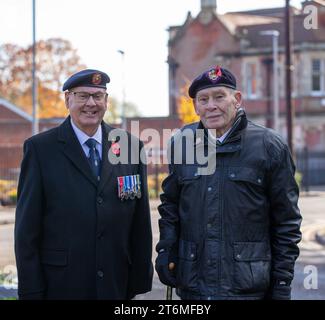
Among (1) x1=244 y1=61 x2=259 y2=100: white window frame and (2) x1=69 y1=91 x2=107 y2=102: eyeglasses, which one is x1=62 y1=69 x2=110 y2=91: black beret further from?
(1) x1=244 y1=61 x2=259 y2=100: white window frame

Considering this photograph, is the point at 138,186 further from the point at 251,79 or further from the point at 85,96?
the point at 251,79

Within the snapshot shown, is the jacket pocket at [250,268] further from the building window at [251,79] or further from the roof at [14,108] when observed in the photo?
the building window at [251,79]

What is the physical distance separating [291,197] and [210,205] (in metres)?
0.44

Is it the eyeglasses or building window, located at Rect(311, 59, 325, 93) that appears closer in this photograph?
the eyeglasses

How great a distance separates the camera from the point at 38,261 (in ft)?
12.5

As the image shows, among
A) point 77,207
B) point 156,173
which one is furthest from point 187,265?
point 156,173

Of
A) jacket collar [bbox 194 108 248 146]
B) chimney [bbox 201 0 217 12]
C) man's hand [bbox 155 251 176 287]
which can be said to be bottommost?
man's hand [bbox 155 251 176 287]

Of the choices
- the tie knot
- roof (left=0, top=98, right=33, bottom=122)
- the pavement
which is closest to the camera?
the tie knot

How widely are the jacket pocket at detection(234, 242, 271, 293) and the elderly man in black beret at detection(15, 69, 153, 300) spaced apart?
799 millimetres

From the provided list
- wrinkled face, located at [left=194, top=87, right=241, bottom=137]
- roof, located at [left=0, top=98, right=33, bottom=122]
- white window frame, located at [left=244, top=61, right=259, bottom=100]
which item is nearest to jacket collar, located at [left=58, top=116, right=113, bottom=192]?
wrinkled face, located at [left=194, top=87, right=241, bottom=137]

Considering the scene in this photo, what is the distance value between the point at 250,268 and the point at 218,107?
0.89 meters

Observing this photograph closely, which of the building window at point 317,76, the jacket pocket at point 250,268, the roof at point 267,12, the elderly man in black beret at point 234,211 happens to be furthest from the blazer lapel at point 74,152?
the roof at point 267,12

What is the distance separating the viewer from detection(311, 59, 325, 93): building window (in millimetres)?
37188

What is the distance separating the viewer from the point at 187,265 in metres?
3.66
